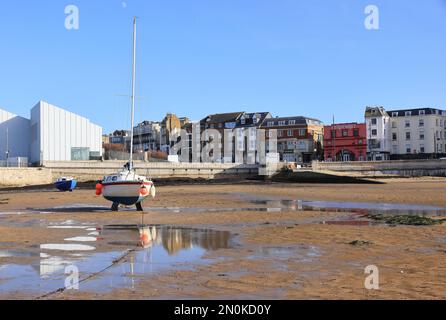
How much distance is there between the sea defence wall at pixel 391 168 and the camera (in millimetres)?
84312

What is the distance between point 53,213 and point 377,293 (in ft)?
72.5

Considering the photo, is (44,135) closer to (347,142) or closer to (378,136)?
(347,142)

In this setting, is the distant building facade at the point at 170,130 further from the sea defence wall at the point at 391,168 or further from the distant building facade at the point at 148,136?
the sea defence wall at the point at 391,168

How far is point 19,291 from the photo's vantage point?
871 centimetres

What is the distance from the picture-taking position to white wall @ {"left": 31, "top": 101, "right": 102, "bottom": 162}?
75812mm

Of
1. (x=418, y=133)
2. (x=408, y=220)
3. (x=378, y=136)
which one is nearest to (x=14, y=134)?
(x=408, y=220)

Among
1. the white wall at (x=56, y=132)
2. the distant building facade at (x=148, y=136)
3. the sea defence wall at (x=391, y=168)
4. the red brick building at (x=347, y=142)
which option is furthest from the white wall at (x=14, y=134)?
the distant building facade at (x=148, y=136)

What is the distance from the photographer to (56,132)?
7919 centimetres

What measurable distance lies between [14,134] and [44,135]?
6973 mm

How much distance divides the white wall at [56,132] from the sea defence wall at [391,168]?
41.0m

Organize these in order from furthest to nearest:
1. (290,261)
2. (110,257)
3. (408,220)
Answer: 1. (408,220)
2. (110,257)
3. (290,261)

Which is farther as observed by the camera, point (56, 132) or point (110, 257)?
point (56, 132)
